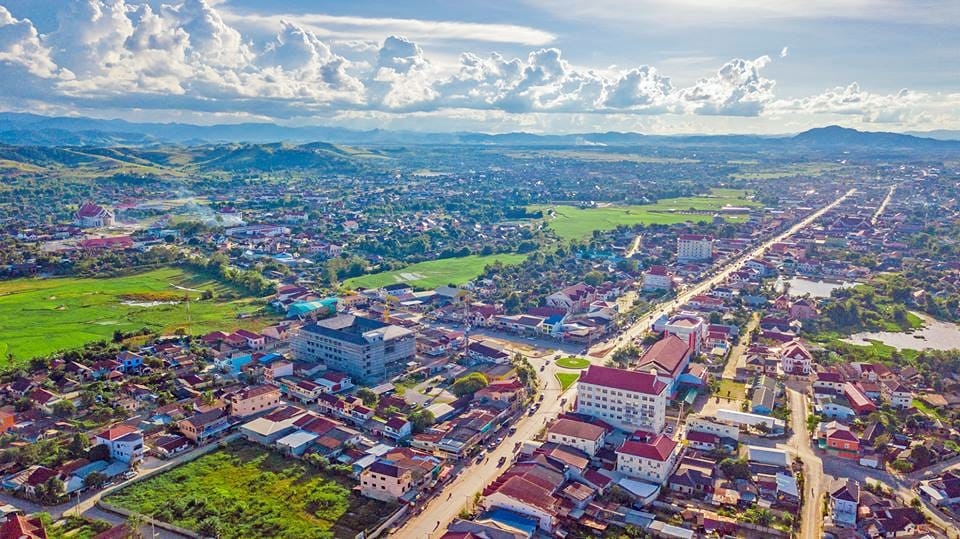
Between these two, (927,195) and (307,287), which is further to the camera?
(927,195)

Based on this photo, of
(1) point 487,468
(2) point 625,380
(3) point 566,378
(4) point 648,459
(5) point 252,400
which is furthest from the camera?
(3) point 566,378

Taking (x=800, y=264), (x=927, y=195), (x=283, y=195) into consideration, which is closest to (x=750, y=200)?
(x=927, y=195)

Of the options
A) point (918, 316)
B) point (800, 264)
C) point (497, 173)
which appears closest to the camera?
point (918, 316)

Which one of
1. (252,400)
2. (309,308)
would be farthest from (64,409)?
(309,308)

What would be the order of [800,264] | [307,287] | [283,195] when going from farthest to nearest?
[283,195] → [800,264] → [307,287]

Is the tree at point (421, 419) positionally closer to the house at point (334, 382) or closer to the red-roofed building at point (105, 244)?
the house at point (334, 382)

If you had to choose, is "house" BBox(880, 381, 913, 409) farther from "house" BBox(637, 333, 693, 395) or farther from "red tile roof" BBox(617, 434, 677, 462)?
"red tile roof" BBox(617, 434, 677, 462)

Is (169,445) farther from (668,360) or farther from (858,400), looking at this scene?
(858,400)

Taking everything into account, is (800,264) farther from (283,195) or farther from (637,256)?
(283,195)
